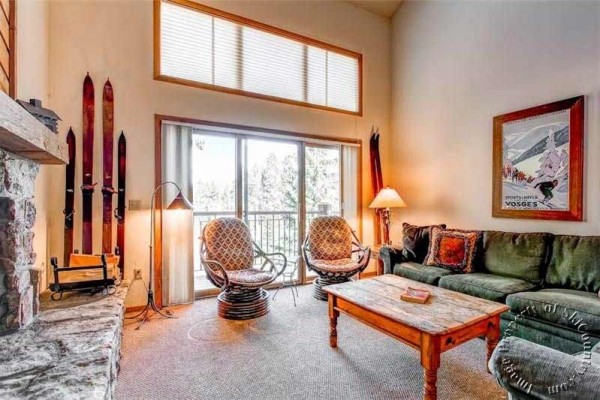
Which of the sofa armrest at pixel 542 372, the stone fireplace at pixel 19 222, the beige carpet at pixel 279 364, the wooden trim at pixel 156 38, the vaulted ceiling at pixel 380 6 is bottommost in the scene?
the beige carpet at pixel 279 364

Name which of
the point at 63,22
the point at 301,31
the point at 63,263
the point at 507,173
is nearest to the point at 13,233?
the point at 63,263

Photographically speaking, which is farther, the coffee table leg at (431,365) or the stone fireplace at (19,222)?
the coffee table leg at (431,365)

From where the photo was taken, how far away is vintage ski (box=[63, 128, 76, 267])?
315cm

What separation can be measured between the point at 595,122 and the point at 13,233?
181 inches

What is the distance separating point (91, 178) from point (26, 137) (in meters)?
1.96

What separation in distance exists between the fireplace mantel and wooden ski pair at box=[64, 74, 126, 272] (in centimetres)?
109

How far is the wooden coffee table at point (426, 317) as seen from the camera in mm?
1855

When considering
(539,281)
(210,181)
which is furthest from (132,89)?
(539,281)

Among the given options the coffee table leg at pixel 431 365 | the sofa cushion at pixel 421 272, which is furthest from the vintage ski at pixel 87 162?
the sofa cushion at pixel 421 272

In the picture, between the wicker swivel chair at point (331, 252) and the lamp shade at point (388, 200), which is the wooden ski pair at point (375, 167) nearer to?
the lamp shade at point (388, 200)

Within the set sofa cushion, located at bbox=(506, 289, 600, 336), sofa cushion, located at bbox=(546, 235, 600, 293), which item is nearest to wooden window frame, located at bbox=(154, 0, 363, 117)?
sofa cushion, located at bbox=(546, 235, 600, 293)

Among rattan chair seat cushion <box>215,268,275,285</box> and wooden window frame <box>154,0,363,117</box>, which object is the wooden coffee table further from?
wooden window frame <box>154,0,363,117</box>

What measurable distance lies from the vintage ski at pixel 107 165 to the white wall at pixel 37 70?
16.6 inches

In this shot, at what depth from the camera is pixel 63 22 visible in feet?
10.4
